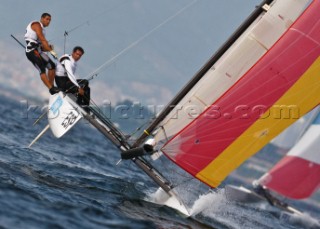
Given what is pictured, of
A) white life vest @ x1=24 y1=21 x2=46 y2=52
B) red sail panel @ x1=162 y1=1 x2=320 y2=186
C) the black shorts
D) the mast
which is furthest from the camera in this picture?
the black shorts

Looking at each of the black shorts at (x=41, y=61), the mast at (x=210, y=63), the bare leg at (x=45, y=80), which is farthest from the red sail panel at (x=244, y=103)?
the black shorts at (x=41, y=61)

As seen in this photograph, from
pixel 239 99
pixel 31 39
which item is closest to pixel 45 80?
pixel 31 39

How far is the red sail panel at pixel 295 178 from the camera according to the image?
22609mm

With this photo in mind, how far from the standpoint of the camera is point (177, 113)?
11.8 metres

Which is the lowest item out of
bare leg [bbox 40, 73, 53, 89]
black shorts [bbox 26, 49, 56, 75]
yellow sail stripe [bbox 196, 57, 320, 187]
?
bare leg [bbox 40, 73, 53, 89]

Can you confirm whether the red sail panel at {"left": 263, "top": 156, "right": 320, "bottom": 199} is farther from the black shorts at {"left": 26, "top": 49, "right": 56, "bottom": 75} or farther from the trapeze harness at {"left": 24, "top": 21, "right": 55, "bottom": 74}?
the trapeze harness at {"left": 24, "top": 21, "right": 55, "bottom": 74}

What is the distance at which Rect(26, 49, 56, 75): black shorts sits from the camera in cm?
1275

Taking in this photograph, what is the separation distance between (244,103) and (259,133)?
657 mm

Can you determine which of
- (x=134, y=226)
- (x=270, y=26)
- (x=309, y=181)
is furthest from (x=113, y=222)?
(x=309, y=181)

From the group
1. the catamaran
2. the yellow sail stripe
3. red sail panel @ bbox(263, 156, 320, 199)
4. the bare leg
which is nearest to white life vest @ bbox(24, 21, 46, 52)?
the bare leg

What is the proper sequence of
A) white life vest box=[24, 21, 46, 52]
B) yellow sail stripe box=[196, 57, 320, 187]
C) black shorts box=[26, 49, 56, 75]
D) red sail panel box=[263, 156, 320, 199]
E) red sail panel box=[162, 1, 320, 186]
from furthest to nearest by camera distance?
red sail panel box=[263, 156, 320, 199]
black shorts box=[26, 49, 56, 75]
white life vest box=[24, 21, 46, 52]
yellow sail stripe box=[196, 57, 320, 187]
red sail panel box=[162, 1, 320, 186]

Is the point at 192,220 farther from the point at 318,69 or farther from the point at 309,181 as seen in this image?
the point at 309,181

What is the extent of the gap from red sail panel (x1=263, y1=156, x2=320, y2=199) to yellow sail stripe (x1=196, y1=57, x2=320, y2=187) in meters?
11.2

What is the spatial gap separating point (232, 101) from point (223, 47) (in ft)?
3.39
